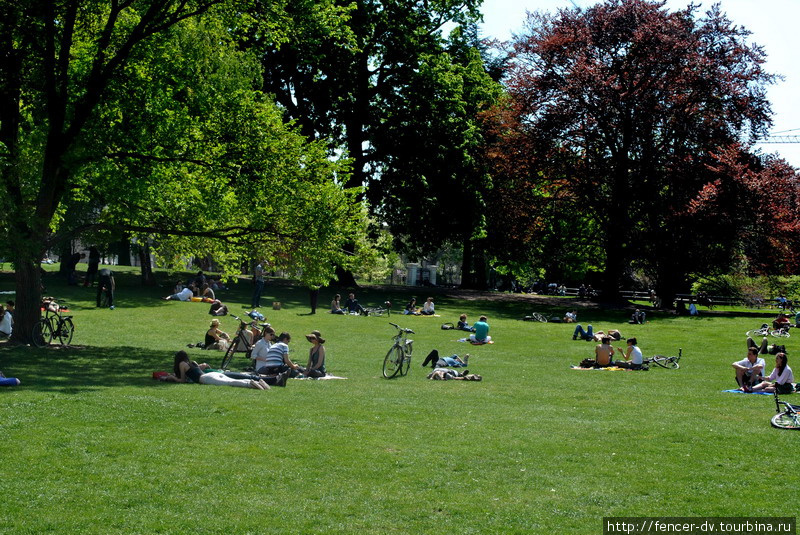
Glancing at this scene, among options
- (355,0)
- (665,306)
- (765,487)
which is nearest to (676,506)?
(765,487)

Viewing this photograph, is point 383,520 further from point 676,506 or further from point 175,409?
point 175,409

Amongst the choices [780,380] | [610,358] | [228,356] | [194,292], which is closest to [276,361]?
[228,356]

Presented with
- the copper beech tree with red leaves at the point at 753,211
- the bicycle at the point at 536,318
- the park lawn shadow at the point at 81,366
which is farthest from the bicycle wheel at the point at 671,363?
the copper beech tree with red leaves at the point at 753,211

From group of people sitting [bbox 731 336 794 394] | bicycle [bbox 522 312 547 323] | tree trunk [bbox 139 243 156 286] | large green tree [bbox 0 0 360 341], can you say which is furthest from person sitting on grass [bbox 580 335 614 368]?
tree trunk [bbox 139 243 156 286]

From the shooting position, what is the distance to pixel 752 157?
151 feet

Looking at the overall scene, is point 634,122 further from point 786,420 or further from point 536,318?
point 786,420

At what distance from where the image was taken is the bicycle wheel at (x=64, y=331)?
24031mm

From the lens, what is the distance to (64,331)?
79.3 feet

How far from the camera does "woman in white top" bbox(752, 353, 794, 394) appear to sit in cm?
1866

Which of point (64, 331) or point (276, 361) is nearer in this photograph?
point (276, 361)

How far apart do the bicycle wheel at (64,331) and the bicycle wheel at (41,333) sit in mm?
212

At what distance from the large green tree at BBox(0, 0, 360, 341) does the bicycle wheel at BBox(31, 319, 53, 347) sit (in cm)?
22

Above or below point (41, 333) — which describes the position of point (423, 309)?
above

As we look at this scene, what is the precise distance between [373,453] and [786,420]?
24.2 ft
